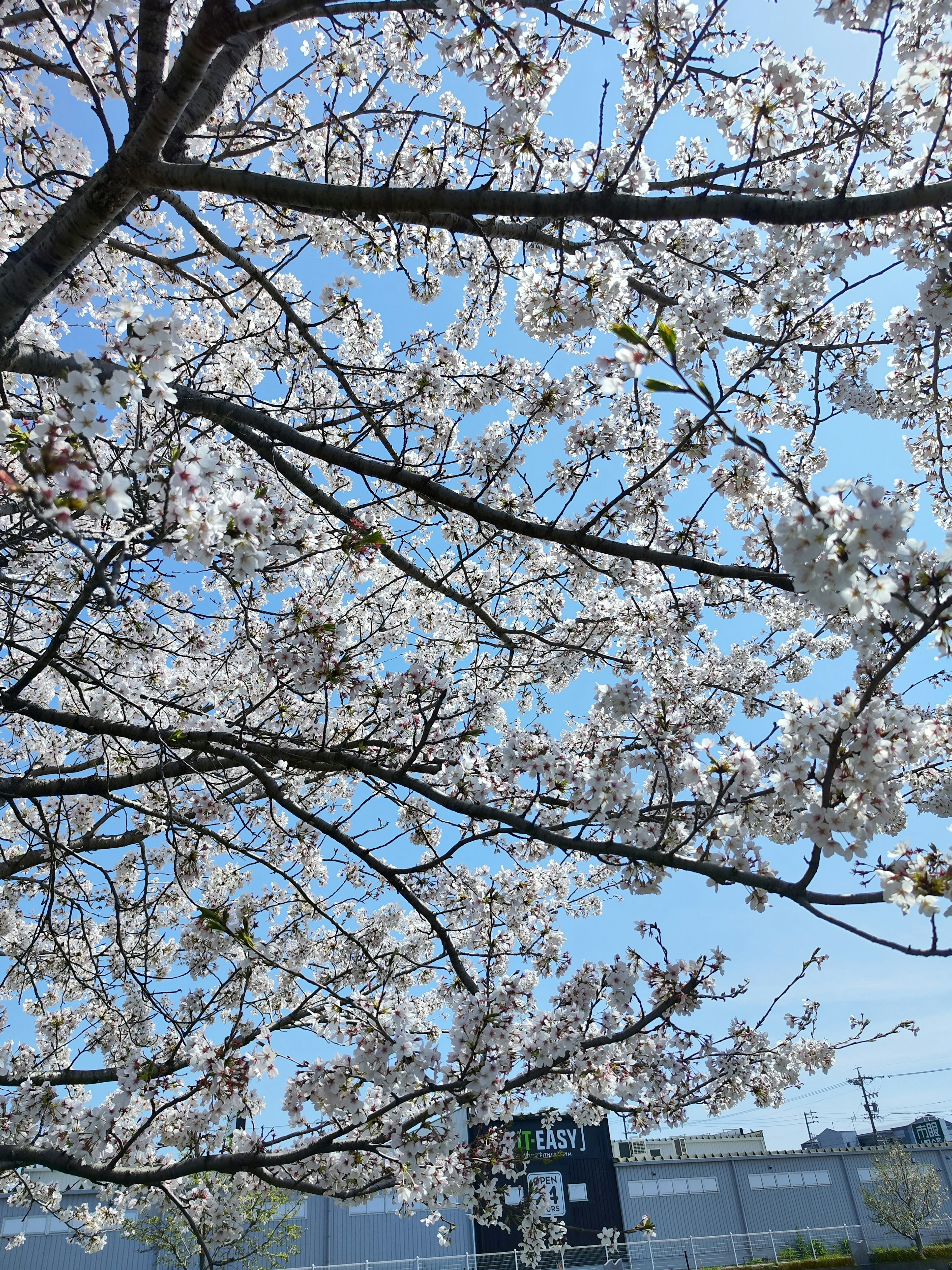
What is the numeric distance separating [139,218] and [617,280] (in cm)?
388

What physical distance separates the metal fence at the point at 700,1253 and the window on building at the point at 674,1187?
1.03 metres

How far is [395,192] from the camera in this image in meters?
2.66

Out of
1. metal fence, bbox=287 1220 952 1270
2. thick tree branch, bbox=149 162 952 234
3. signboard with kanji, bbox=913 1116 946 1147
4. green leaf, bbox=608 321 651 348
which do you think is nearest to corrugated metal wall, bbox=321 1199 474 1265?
metal fence, bbox=287 1220 952 1270

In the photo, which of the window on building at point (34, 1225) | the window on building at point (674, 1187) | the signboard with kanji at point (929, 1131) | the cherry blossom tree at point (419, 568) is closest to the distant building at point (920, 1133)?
the signboard with kanji at point (929, 1131)

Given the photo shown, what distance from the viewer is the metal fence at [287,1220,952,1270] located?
17250 millimetres

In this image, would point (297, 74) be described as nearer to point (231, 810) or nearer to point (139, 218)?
point (139, 218)

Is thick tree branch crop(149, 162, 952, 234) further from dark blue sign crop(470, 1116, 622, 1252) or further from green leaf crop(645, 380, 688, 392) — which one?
dark blue sign crop(470, 1116, 622, 1252)

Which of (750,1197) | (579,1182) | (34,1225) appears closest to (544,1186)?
(34,1225)

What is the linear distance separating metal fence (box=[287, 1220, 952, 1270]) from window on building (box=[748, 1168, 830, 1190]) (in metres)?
1.06

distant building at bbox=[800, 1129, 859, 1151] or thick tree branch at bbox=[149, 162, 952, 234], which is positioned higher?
thick tree branch at bbox=[149, 162, 952, 234]

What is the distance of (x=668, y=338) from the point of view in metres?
1.36

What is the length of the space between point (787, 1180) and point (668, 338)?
1135 inches

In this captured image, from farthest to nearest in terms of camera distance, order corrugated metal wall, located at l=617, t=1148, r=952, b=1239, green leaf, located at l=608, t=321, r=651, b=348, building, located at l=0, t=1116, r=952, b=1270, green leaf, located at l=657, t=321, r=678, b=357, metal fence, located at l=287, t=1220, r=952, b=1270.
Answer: corrugated metal wall, located at l=617, t=1148, r=952, b=1239
metal fence, located at l=287, t=1220, r=952, b=1270
building, located at l=0, t=1116, r=952, b=1270
green leaf, located at l=608, t=321, r=651, b=348
green leaf, located at l=657, t=321, r=678, b=357

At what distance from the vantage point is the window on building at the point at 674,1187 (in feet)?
67.2
